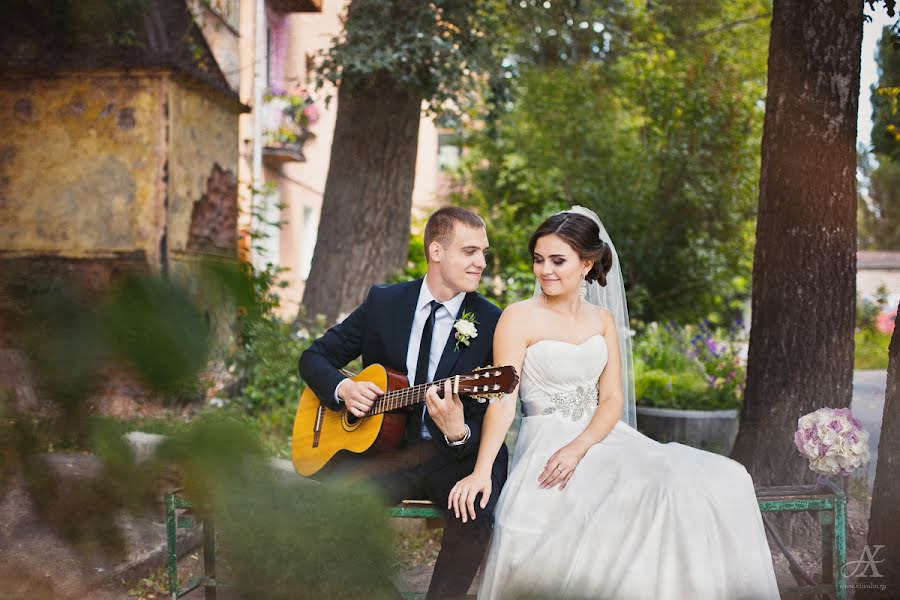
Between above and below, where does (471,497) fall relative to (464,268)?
below

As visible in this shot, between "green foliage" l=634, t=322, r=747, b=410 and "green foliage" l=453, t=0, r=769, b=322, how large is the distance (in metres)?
1.69

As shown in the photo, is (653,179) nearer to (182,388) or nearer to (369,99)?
(369,99)

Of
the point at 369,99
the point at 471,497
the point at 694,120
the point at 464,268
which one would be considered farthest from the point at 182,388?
the point at 694,120

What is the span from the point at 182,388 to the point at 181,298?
8 centimetres

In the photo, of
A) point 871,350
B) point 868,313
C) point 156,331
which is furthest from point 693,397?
point 868,313

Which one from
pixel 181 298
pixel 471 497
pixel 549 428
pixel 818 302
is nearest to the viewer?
pixel 181 298

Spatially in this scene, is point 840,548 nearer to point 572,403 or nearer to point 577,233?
point 572,403

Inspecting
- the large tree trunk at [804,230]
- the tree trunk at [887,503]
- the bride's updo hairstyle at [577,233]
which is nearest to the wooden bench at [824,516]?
the tree trunk at [887,503]

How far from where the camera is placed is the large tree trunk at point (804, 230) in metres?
3.78

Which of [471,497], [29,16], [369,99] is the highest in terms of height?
[369,99]

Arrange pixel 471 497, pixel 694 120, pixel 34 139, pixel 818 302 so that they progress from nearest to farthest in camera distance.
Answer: pixel 34 139 → pixel 471 497 → pixel 818 302 → pixel 694 120

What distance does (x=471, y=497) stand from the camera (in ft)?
8.98

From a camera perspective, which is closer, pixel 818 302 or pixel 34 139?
pixel 34 139

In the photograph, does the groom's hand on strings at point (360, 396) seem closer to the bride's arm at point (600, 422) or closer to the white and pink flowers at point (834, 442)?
the bride's arm at point (600, 422)
